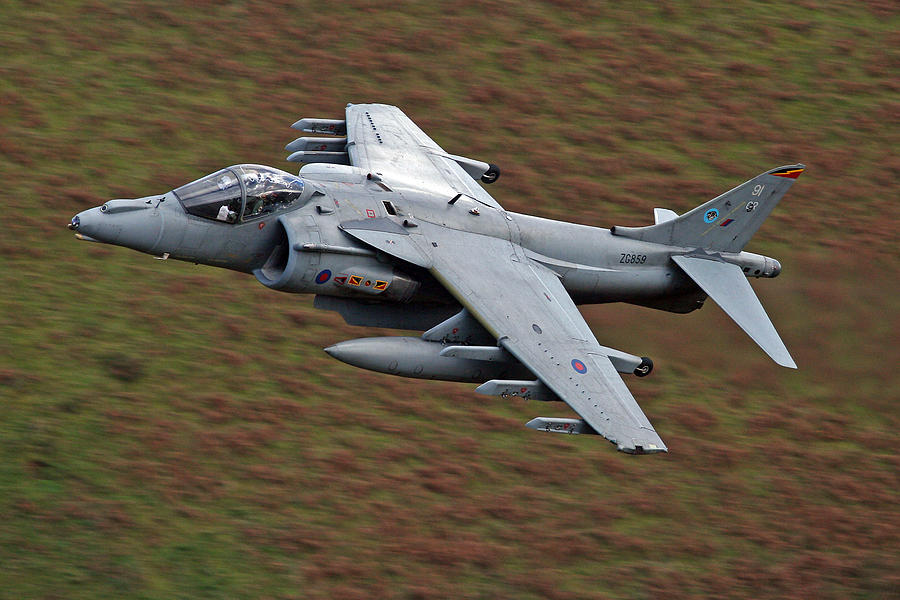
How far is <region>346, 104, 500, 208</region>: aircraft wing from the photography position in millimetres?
25812

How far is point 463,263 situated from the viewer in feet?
75.7

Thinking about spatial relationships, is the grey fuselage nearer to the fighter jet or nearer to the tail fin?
the fighter jet

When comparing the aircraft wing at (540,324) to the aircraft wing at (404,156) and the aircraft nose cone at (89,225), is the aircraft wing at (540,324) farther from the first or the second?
the aircraft nose cone at (89,225)

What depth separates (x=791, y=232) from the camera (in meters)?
31.9

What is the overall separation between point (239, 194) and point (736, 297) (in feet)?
32.1

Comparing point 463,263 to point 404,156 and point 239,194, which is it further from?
point 404,156

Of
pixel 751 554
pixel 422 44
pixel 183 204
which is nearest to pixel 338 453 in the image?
pixel 183 204

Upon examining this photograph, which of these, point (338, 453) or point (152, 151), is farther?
point (152, 151)

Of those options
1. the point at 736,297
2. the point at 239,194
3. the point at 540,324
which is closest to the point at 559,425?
the point at 540,324

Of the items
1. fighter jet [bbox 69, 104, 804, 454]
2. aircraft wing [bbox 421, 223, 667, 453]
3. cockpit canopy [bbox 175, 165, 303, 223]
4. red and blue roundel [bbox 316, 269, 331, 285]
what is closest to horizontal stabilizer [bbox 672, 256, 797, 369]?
fighter jet [bbox 69, 104, 804, 454]

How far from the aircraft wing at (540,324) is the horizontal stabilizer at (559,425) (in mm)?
158

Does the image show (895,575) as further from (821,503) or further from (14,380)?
(14,380)

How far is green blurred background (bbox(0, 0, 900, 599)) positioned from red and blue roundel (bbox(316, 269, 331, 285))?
344 centimetres

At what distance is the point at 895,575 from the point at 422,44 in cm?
2023
